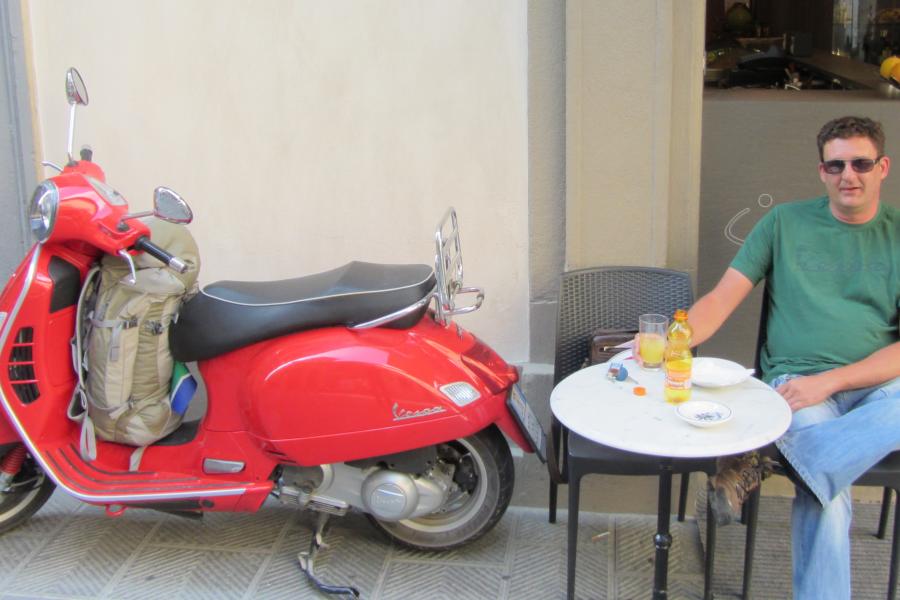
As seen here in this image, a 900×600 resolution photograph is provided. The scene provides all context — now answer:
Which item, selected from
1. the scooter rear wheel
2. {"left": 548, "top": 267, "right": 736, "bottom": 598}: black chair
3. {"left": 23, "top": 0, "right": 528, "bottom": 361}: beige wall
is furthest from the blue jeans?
the scooter rear wheel

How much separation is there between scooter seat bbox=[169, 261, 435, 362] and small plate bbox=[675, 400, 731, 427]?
95 cm

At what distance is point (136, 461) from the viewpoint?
3.45 m

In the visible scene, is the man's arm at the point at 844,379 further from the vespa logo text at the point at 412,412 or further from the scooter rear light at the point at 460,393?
the vespa logo text at the point at 412,412

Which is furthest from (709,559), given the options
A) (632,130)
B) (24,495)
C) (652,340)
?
(24,495)

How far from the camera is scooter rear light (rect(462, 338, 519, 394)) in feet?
10.8

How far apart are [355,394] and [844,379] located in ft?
5.10

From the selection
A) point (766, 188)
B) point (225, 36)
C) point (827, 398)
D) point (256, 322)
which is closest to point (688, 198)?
point (766, 188)

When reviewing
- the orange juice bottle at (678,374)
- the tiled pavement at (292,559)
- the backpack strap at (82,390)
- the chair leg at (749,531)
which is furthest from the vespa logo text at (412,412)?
the backpack strap at (82,390)

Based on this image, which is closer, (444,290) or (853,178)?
(853,178)

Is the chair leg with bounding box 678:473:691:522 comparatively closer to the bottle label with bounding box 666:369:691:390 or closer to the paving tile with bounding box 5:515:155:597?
the bottle label with bounding box 666:369:691:390

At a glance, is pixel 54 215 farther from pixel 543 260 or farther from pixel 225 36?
pixel 543 260

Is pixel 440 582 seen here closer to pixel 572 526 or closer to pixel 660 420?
pixel 572 526

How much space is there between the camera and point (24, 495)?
3672mm

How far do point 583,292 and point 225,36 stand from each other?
1801 mm
